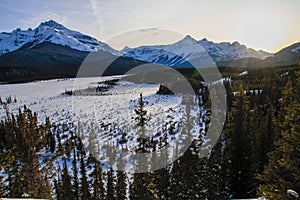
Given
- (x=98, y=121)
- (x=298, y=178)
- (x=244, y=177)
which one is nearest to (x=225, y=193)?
(x=244, y=177)

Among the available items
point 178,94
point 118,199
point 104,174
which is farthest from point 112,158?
point 178,94

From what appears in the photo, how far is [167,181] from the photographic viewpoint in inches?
755

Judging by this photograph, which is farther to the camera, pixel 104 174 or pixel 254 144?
pixel 104 174

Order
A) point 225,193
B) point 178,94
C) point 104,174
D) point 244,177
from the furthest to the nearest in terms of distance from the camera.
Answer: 1. point 178,94
2. point 104,174
3. point 225,193
4. point 244,177

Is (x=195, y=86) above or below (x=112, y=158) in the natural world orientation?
above

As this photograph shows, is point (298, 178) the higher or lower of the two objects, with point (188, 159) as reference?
higher

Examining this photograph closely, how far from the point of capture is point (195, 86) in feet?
317

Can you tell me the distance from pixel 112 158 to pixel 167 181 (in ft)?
51.9

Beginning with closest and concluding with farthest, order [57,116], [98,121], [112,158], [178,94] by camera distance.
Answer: [112,158], [98,121], [57,116], [178,94]

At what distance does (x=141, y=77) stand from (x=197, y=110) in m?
106

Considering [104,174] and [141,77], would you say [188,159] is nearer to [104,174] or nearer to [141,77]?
[104,174]

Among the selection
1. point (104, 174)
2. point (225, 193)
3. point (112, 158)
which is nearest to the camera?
point (225, 193)

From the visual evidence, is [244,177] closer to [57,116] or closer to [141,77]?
[57,116]

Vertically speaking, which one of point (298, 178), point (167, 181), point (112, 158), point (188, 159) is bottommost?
point (112, 158)
